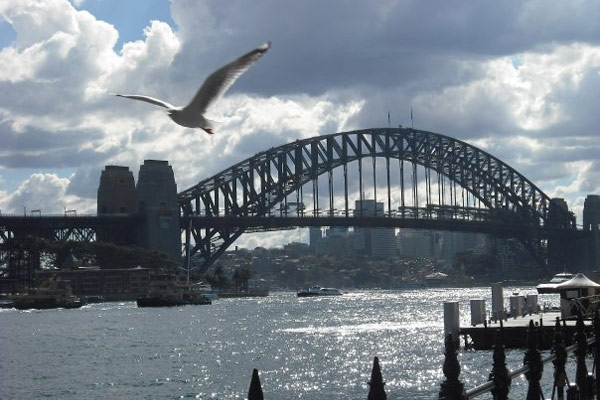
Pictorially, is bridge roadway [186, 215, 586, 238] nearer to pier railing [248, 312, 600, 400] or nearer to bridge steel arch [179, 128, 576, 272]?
bridge steel arch [179, 128, 576, 272]

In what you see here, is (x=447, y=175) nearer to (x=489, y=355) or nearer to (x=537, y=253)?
(x=537, y=253)

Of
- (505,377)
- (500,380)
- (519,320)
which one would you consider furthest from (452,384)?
(519,320)

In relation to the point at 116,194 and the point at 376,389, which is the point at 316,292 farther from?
the point at 376,389

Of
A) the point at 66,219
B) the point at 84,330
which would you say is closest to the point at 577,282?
the point at 84,330

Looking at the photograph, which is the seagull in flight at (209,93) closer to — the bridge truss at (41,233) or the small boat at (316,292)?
the bridge truss at (41,233)

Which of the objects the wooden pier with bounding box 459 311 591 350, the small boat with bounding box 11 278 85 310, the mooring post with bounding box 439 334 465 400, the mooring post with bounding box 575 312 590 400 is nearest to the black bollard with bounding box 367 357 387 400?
the mooring post with bounding box 439 334 465 400

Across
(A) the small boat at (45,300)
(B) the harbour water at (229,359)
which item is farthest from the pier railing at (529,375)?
(A) the small boat at (45,300)
